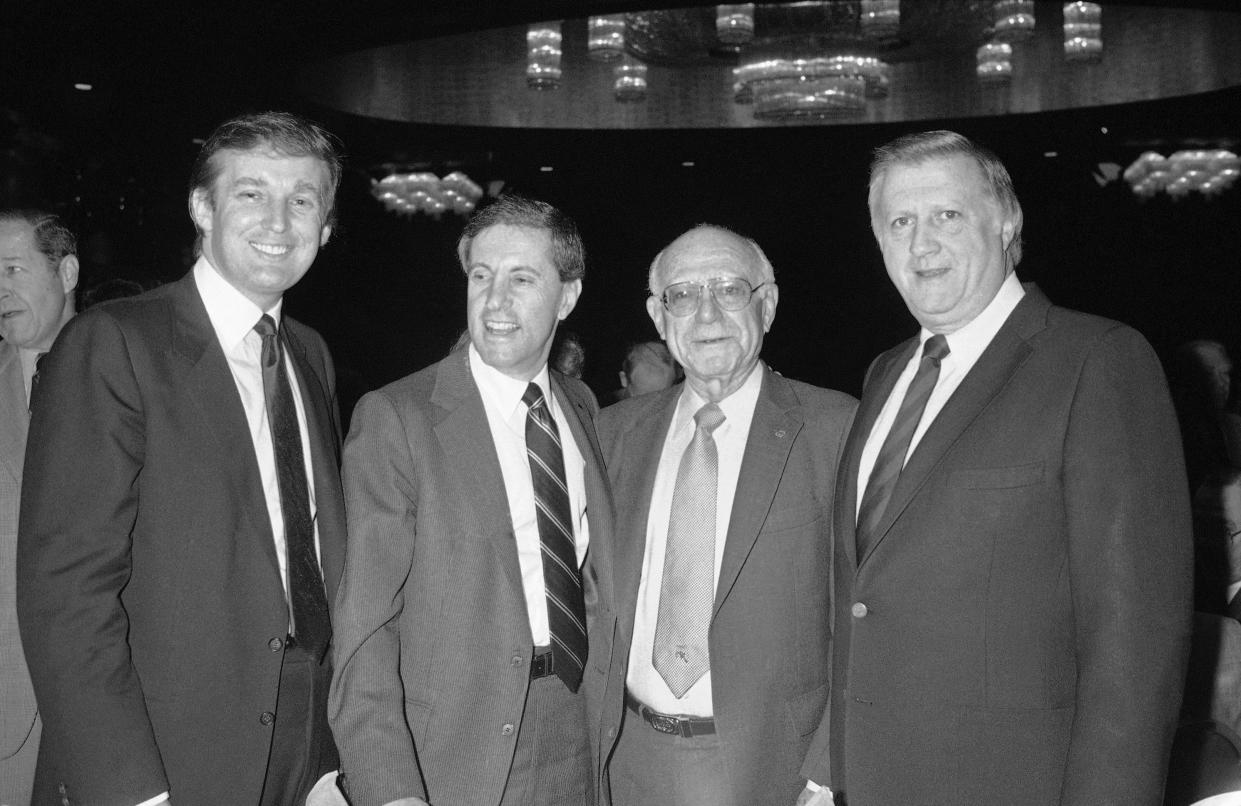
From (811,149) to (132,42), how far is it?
25.3 feet

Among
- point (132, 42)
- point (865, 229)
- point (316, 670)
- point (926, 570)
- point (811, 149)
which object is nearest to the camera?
point (926, 570)

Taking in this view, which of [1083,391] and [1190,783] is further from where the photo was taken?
[1190,783]

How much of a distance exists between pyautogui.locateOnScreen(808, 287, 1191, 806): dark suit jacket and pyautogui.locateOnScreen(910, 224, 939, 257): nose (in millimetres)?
227

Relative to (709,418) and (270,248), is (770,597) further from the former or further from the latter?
(270,248)

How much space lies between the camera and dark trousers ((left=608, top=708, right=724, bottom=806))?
2.32m

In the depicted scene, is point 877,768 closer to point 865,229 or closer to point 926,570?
point 926,570

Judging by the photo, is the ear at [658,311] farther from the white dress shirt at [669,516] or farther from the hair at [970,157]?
the hair at [970,157]

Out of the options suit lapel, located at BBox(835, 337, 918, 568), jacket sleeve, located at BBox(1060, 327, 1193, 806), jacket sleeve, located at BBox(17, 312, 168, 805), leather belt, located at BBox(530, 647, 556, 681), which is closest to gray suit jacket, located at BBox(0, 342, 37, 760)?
jacket sleeve, located at BBox(17, 312, 168, 805)

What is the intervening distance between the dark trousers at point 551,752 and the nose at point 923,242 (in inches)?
49.8

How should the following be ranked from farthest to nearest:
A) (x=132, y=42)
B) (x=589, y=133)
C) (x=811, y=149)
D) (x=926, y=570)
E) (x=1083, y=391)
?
(x=811, y=149)
(x=589, y=133)
(x=132, y=42)
(x=926, y=570)
(x=1083, y=391)

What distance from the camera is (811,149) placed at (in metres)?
12.1

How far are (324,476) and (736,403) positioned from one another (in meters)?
1.06

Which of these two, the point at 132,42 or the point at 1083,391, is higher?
the point at 132,42

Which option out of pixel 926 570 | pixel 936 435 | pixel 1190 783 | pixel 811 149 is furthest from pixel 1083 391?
pixel 811 149
